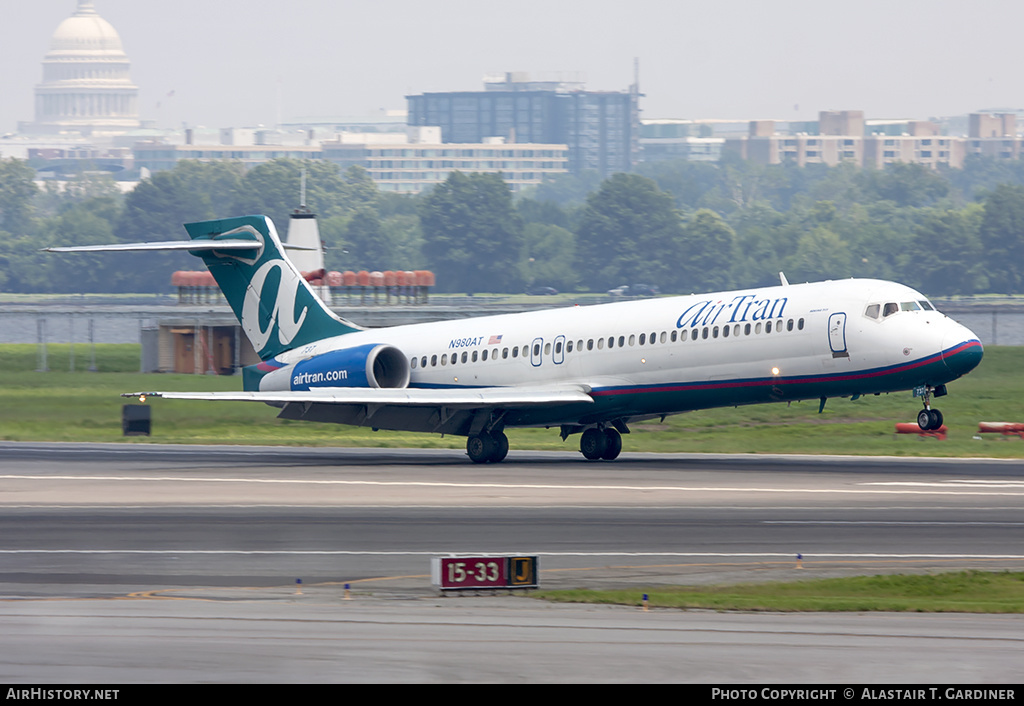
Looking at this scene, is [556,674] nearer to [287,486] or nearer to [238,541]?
[238,541]

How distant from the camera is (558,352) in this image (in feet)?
136

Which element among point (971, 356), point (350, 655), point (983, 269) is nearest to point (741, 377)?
point (971, 356)

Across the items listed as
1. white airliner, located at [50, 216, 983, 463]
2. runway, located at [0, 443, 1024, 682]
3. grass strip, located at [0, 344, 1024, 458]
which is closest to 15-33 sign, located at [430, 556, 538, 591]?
runway, located at [0, 443, 1024, 682]

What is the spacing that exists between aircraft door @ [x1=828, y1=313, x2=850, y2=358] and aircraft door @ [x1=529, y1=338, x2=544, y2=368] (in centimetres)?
828

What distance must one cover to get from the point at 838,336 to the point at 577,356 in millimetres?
7257

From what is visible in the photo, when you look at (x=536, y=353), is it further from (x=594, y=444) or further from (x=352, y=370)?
(x=352, y=370)

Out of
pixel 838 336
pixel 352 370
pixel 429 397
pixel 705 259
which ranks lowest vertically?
pixel 429 397

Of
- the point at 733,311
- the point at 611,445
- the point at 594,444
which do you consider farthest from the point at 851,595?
the point at 594,444

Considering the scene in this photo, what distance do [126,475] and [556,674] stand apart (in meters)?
25.6

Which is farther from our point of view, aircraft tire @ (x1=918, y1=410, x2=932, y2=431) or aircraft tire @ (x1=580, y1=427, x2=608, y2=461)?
aircraft tire @ (x1=580, y1=427, x2=608, y2=461)

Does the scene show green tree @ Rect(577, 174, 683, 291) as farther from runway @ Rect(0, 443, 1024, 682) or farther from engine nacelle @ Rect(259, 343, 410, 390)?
runway @ Rect(0, 443, 1024, 682)

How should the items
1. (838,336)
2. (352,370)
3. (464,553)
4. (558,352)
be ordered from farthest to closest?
(352,370) < (558,352) < (838,336) < (464,553)

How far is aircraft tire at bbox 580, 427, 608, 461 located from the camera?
42.3m

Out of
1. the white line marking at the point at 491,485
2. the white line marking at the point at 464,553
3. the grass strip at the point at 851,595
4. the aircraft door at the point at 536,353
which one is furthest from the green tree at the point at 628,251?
the grass strip at the point at 851,595
